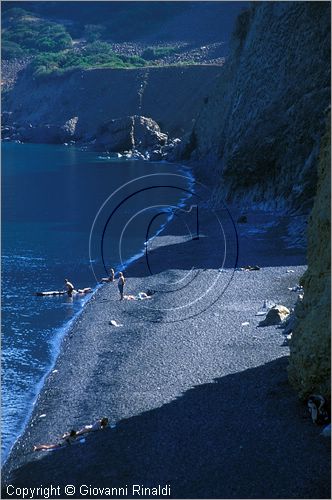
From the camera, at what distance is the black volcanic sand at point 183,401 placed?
19.9m

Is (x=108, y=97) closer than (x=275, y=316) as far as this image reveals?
No

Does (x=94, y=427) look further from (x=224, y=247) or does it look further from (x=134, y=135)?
(x=134, y=135)

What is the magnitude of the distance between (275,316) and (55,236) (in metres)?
29.6

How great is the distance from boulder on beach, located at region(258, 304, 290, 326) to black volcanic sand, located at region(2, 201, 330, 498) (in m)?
0.59

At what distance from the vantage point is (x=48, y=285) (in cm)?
4353

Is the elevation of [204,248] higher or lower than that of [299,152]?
lower

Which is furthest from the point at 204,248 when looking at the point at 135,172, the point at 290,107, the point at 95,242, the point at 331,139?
the point at 135,172

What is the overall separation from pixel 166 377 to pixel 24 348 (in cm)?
847

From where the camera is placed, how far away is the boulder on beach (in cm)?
3197

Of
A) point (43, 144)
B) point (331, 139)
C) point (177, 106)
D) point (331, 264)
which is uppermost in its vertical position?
point (331, 139)

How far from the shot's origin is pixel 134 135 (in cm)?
12319

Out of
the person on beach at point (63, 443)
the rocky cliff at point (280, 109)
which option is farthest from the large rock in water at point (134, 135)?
the person on beach at point (63, 443)

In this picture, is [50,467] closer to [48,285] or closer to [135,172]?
[48,285]

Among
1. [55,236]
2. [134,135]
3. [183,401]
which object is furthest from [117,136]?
[183,401]
